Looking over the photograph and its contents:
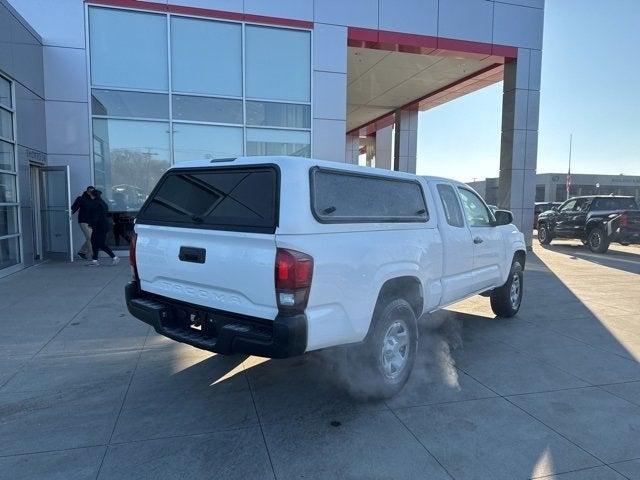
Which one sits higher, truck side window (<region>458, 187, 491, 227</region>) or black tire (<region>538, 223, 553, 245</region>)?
truck side window (<region>458, 187, 491, 227</region>)

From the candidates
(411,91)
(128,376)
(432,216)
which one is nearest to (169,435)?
(128,376)

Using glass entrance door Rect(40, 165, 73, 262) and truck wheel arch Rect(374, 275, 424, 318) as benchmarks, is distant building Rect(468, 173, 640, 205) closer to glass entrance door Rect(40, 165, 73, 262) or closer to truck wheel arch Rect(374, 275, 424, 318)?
glass entrance door Rect(40, 165, 73, 262)

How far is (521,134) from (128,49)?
38.2ft

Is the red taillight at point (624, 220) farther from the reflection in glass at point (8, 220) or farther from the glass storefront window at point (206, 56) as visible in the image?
the reflection in glass at point (8, 220)

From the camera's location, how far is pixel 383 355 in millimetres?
3861

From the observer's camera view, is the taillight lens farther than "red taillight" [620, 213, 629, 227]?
No

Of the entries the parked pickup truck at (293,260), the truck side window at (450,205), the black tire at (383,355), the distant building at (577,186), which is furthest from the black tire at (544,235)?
the distant building at (577,186)

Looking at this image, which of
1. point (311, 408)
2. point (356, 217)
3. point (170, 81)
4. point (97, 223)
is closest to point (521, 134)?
point (170, 81)

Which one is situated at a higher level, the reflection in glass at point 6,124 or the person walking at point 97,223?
the reflection in glass at point 6,124

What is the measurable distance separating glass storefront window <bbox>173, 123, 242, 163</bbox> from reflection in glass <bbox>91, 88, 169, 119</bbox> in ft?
1.89

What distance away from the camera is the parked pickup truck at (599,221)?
14383 millimetres

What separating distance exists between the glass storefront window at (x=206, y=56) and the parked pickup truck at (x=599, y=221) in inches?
466

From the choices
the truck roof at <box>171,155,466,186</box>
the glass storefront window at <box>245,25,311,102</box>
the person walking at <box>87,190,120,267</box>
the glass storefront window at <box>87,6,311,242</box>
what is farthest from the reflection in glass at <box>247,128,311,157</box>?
the truck roof at <box>171,155,466,186</box>

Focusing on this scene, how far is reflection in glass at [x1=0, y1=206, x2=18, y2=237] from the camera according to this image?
30.3 feet
